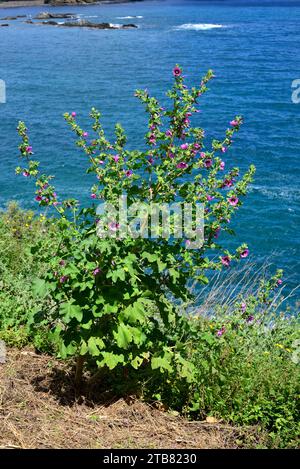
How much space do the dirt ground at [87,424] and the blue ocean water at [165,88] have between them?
7.29 metres

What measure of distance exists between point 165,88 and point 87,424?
2095 cm

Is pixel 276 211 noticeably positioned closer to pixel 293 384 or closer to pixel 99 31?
pixel 293 384

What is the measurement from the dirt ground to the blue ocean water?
7.29 metres

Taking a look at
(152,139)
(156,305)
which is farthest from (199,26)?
(156,305)

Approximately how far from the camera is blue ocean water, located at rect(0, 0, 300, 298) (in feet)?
47.6

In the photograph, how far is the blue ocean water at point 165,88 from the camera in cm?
1450

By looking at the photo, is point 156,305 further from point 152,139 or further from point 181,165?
point 152,139

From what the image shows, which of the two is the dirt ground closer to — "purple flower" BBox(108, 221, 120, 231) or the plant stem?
the plant stem

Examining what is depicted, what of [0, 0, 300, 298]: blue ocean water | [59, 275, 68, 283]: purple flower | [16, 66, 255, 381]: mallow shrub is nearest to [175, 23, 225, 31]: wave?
[0, 0, 300, 298]: blue ocean water

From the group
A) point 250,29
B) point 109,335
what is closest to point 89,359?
point 109,335

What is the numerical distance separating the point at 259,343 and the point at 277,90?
2111 cm

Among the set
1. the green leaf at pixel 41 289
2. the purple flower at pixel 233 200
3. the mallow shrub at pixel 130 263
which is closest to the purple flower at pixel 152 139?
the mallow shrub at pixel 130 263

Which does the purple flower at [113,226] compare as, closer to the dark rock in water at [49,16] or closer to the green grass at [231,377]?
the green grass at [231,377]

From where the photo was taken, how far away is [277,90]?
2481 cm
